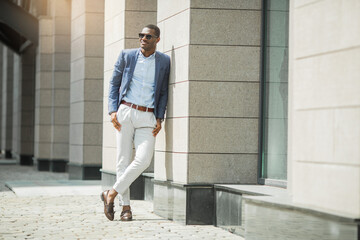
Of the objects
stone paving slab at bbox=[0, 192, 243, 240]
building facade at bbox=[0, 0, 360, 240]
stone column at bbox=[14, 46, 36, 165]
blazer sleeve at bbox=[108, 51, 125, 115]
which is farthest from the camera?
stone column at bbox=[14, 46, 36, 165]

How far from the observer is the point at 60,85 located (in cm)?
2088

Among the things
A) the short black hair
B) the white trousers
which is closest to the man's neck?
the short black hair

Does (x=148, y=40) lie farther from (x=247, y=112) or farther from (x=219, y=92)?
(x=247, y=112)

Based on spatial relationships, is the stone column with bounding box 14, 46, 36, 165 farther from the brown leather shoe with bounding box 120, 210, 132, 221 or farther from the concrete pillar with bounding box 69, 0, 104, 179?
the brown leather shoe with bounding box 120, 210, 132, 221

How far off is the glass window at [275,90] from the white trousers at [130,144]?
142 centimetres

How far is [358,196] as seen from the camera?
539 cm

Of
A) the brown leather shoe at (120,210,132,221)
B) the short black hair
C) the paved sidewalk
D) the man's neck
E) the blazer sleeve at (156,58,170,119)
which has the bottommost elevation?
the paved sidewalk

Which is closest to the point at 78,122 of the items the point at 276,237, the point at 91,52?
the point at 91,52

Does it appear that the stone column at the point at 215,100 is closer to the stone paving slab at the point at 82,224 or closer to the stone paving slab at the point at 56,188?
the stone paving slab at the point at 82,224

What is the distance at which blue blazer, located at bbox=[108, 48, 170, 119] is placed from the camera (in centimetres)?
929

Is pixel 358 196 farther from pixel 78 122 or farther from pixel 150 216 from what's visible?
pixel 78 122

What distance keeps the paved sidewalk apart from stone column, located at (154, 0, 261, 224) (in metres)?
0.57

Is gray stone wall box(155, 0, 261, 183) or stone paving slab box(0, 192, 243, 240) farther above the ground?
gray stone wall box(155, 0, 261, 183)

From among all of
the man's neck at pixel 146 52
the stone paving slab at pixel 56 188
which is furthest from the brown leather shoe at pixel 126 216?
the stone paving slab at pixel 56 188
